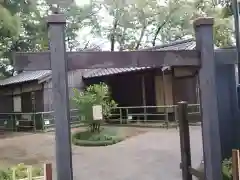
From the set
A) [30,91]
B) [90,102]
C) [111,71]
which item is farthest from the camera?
[30,91]

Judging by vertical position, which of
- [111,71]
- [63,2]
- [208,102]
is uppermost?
[63,2]

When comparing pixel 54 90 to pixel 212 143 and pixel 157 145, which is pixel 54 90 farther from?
pixel 157 145

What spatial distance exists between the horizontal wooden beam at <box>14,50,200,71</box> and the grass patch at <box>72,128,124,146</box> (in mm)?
7542

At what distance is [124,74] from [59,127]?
44.6ft

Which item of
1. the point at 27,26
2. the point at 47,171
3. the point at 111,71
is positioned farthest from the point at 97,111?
the point at 47,171

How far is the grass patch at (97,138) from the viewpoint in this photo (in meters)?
11.5

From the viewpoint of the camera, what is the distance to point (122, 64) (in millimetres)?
4059

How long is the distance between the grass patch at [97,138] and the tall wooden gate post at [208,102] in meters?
7.45

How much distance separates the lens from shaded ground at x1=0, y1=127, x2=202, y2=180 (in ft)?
24.4

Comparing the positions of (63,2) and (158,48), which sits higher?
(63,2)

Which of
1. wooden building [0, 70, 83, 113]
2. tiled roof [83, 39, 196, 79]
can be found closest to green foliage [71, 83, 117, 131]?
tiled roof [83, 39, 196, 79]

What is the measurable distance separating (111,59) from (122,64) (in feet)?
0.46

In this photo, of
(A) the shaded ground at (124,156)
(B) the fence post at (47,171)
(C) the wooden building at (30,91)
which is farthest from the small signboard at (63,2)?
(B) the fence post at (47,171)

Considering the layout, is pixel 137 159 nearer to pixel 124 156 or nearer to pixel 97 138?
pixel 124 156
